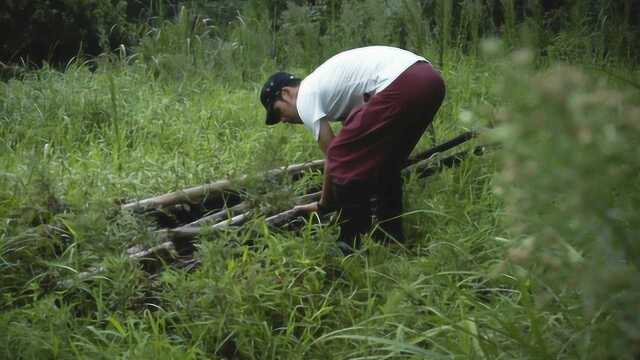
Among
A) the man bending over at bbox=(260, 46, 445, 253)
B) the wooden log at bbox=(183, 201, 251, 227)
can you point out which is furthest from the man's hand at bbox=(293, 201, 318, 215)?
the wooden log at bbox=(183, 201, 251, 227)

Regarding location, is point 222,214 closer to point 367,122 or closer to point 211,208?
point 211,208

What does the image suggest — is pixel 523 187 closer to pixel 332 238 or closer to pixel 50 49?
pixel 332 238

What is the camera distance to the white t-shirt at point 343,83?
3.66 m

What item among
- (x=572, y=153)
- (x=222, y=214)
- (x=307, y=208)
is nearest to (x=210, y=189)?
(x=222, y=214)

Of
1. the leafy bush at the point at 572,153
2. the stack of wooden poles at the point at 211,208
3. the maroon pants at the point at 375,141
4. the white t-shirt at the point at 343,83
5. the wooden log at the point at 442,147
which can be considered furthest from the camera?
the wooden log at the point at 442,147

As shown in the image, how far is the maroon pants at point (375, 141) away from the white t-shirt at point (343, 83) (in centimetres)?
11

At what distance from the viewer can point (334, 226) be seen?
3525mm

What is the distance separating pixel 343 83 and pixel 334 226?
727 mm

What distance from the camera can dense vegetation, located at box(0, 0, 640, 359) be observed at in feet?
4.00

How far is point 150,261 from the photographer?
3.35 m

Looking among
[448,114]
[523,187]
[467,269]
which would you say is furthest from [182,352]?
[448,114]

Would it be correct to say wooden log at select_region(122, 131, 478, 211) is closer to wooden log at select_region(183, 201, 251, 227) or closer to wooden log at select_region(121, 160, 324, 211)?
wooden log at select_region(121, 160, 324, 211)

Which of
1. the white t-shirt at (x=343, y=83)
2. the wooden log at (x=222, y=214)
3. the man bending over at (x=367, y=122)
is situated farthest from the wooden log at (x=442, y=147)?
the wooden log at (x=222, y=214)

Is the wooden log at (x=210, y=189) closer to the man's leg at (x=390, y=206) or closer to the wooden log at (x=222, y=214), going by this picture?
the wooden log at (x=222, y=214)
